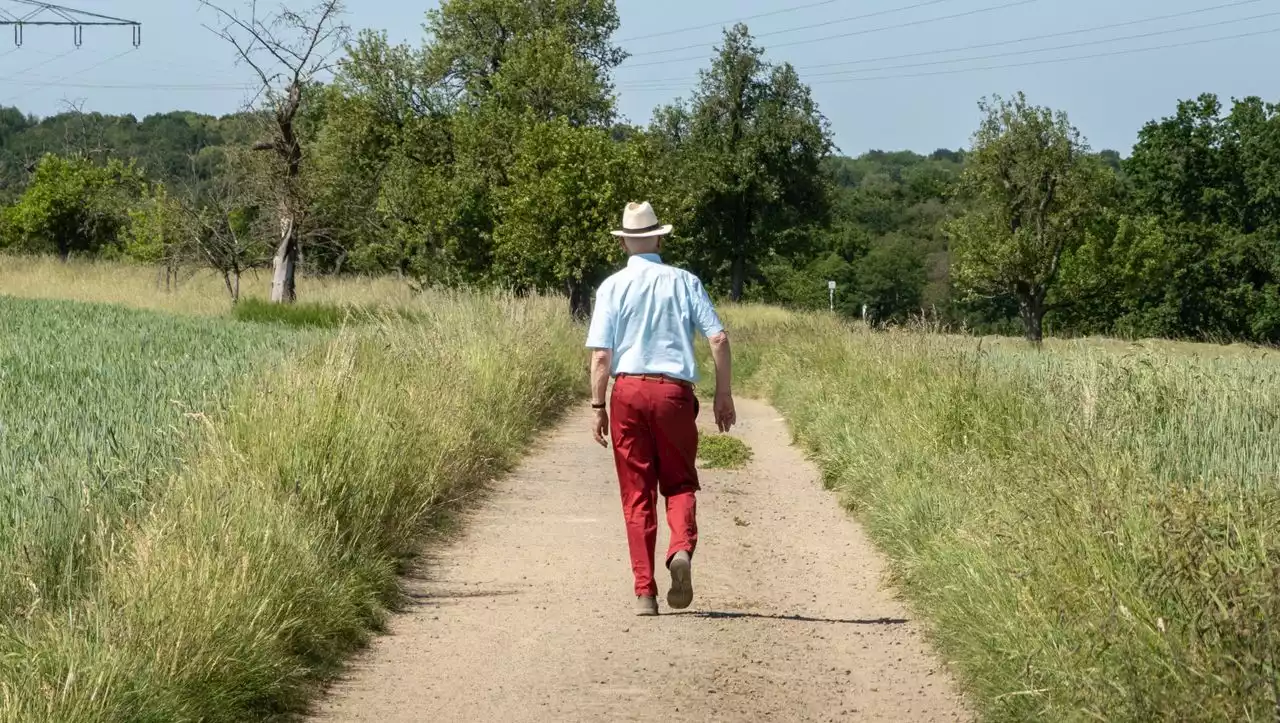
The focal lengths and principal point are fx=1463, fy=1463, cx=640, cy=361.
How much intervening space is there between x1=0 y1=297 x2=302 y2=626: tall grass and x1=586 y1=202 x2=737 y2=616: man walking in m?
2.29

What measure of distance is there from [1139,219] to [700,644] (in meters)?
64.3

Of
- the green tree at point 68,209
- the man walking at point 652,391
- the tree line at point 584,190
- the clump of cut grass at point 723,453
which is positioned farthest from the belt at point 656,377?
the green tree at point 68,209

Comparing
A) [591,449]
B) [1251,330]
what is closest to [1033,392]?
[591,449]

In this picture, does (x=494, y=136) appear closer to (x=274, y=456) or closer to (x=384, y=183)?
(x=384, y=183)

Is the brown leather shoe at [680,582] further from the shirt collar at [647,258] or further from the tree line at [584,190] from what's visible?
the tree line at [584,190]

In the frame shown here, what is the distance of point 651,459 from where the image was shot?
7355 mm

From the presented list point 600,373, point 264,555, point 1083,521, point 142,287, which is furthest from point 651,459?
point 142,287

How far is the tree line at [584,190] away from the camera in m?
35.9

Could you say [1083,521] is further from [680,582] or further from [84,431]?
[84,431]

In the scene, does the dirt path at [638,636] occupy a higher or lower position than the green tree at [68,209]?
lower

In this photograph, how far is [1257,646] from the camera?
424 centimetres

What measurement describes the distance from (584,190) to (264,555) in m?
32.9

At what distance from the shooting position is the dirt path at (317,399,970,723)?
5.77 meters

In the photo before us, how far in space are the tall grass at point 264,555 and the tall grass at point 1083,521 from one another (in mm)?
2748
